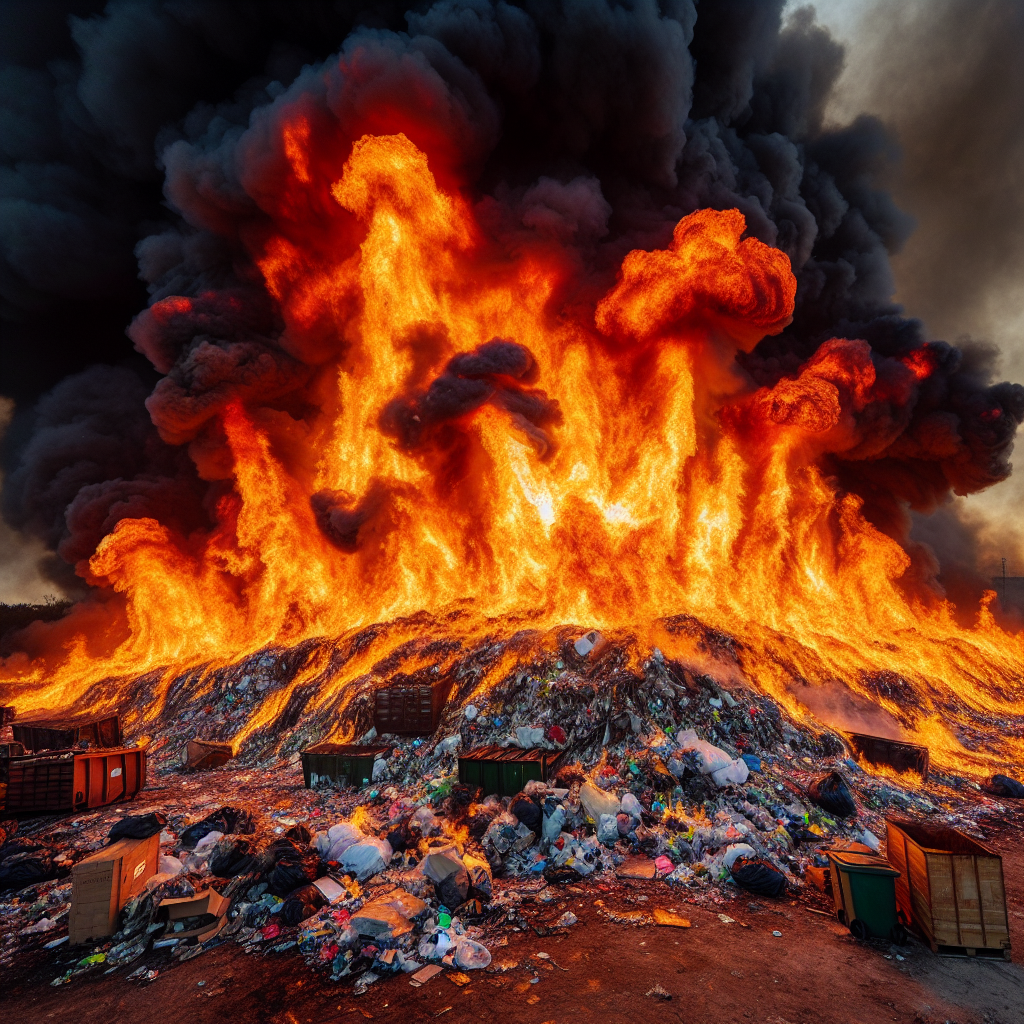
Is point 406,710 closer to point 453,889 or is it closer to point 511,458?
point 453,889

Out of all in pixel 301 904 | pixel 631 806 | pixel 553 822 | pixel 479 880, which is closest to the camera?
pixel 301 904

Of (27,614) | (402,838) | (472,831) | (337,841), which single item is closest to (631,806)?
(472,831)

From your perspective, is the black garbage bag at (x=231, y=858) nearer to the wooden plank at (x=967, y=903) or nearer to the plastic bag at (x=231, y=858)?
the plastic bag at (x=231, y=858)

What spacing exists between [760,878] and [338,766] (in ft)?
34.4

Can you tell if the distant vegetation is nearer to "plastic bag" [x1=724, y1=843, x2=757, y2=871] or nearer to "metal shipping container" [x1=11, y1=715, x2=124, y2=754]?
"metal shipping container" [x1=11, y1=715, x2=124, y2=754]

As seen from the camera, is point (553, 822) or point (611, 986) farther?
point (553, 822)

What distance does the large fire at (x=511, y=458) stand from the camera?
2697cm

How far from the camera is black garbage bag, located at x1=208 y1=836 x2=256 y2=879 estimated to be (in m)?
9.53

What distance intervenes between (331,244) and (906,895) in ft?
Result: 117

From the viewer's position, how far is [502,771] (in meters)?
12.4

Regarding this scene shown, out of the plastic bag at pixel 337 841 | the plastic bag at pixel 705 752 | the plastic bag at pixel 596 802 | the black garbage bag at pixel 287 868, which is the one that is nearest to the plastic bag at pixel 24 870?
the black garbage bag at pixel 287 868

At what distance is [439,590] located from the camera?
28.2 metres

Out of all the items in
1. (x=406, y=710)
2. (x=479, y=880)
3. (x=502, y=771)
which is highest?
(x=406, y=710)

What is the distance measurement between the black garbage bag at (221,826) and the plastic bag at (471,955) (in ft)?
20.5
